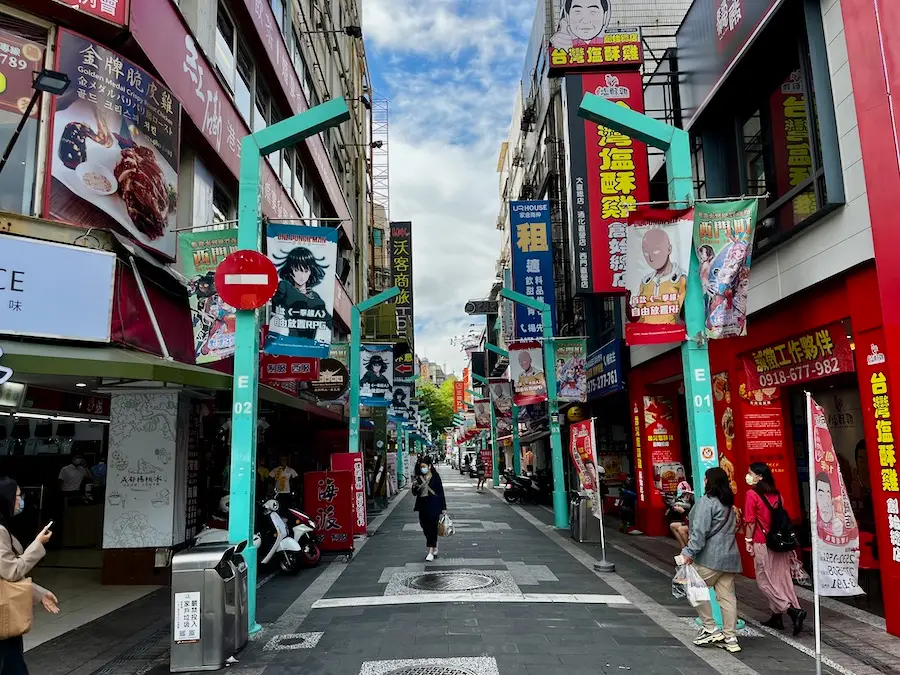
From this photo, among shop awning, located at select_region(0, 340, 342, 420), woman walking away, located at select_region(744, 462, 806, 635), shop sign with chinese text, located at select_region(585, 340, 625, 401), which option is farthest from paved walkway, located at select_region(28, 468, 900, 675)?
shop sign with chinese text, located at select_region(585, 340, 625, 401)

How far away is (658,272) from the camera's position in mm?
8391

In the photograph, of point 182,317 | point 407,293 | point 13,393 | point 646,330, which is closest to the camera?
→ point 646,330

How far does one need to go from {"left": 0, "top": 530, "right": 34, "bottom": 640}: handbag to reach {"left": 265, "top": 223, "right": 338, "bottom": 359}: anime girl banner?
413 cm

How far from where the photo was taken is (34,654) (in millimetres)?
7016

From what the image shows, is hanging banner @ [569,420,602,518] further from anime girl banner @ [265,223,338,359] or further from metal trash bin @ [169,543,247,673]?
metal trash bin @ [169,543,247,673]

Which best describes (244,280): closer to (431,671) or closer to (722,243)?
(431,671)

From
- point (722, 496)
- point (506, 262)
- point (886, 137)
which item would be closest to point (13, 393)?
point (722, 496)

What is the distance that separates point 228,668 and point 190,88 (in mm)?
9337

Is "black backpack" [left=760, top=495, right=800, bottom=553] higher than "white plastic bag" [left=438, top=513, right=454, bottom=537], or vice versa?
"black backpack" [left=760, top=495, right=800, bottom=553]

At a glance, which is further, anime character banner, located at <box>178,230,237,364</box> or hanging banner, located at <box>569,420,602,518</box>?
hanging banner, located at <box>569,420,602,518</box>

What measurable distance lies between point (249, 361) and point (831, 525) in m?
6.41

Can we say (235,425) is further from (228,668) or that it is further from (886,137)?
(886,137)

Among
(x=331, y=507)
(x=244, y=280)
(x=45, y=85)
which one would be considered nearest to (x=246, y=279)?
(x=244, y=280)

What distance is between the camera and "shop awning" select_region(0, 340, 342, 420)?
24.3ft
